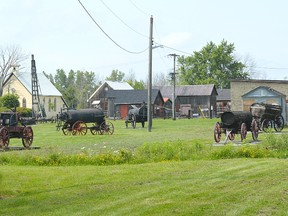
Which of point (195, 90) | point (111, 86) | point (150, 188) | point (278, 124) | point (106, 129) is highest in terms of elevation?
point (111, 86)

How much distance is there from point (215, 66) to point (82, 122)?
7275cm

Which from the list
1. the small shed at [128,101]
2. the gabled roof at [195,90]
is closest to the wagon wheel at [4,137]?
the small shed at [128,101]

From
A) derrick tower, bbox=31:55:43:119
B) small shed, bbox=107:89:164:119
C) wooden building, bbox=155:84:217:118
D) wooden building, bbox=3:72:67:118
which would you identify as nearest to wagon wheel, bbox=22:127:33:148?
derrick tower, bbox=31:55:43:119

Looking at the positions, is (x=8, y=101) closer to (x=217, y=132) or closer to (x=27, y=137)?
(x=27, y=137)

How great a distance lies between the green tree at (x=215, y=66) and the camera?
4119 inches

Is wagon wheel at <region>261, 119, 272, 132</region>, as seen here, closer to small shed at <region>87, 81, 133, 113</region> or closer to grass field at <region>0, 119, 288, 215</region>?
grass field at <region>0, 119, 288, 215</region>

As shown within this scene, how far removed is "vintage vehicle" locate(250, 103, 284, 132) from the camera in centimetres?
3262

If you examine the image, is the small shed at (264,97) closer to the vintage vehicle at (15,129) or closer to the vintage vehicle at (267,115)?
the vintage vehicle at (267,115)

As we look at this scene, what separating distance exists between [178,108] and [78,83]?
61.9 m

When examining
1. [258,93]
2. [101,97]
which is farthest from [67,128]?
[101,97]

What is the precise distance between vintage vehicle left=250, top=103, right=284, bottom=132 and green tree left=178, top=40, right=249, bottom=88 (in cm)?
7019

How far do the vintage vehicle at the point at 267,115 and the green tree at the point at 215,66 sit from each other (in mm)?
70192

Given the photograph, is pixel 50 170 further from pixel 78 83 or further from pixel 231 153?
pixel 78 83

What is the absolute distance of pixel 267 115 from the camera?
32.9 m
